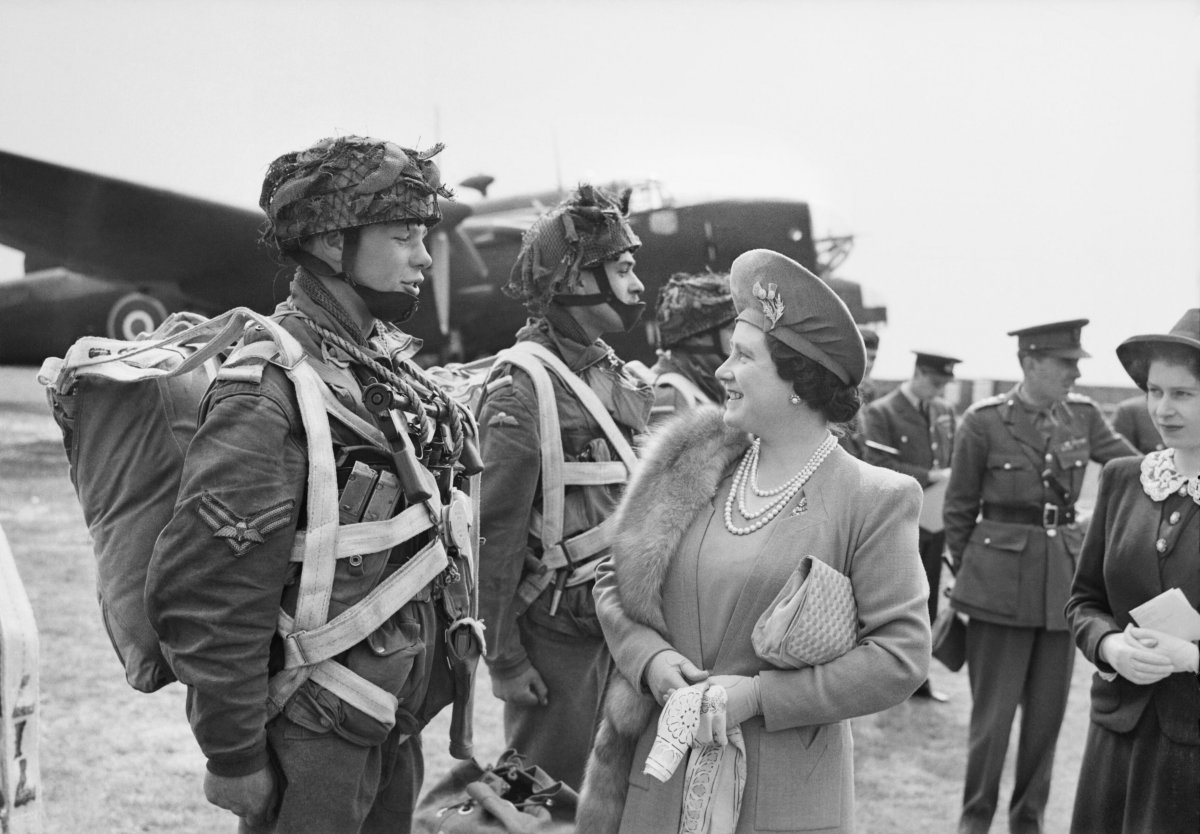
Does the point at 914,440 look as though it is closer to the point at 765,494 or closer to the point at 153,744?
the point at 153,744

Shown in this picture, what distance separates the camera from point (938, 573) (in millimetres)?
7219

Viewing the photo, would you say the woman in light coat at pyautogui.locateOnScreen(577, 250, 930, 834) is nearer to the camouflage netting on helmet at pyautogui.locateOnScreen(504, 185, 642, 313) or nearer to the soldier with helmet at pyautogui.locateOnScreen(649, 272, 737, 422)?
the camouflage netting on helmet at pyautogui.locateOnScreen(504, 185, 642, 313)

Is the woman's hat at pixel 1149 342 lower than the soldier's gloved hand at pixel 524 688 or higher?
higher

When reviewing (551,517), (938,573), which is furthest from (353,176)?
(938,573)

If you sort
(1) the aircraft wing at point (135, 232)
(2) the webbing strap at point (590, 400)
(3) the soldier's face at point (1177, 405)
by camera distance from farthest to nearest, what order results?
(1) the aircraft wing at point (135, 232), (2) the webbing strap at point (590, 400), (3) the soldier's face at point (1177, 405)

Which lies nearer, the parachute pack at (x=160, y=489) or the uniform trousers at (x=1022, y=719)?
the parachute pack at (x=160, y=489)

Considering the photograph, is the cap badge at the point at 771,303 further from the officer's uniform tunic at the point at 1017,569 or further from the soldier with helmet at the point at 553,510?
the officer's uniform tunic at the point at 1017,569

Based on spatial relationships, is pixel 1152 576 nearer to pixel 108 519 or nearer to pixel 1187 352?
pixel 1187 352

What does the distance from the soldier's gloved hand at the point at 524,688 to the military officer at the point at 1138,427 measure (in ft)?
15.9

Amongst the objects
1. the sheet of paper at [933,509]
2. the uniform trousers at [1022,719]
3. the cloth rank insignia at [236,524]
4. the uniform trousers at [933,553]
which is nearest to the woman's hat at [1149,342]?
the uniform trousers at [1022,719]

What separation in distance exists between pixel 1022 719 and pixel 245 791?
12.9ft

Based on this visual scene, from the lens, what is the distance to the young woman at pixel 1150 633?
2975 millimetres

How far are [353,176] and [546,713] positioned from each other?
1.98m

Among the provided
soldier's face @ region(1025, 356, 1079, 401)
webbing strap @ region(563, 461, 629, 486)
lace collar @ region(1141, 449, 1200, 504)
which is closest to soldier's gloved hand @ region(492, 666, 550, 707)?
webbing strap @ region(563, 461, 629, 486)
